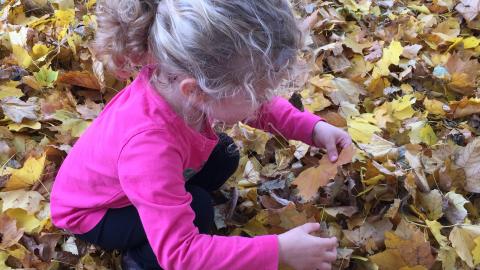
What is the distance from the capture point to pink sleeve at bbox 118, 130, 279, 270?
870mm

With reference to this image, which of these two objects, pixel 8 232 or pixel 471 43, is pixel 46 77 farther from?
pixel 471 43

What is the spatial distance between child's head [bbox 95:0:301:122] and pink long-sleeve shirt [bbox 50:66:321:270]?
0.22 ft

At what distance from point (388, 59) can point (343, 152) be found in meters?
0.68

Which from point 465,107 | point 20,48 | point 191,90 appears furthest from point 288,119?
point 20,48

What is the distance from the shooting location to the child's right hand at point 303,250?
0.94 m

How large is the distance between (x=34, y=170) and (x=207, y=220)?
45 centimetres

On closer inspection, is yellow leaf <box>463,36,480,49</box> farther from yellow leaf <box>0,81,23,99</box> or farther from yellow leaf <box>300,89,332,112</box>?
yellow leaf <box>0,81,23,99</box>

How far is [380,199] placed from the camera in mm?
1266

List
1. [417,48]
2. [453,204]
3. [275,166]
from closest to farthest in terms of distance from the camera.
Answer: [453,204] < [275,166] < [417,48]

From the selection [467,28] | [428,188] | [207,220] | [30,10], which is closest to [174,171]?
[207,220]

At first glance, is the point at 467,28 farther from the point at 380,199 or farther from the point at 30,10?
the point at 30,10

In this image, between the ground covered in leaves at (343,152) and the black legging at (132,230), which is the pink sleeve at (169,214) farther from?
the ground covered in leaves at (343,152)

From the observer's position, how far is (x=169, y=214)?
2.86 feet

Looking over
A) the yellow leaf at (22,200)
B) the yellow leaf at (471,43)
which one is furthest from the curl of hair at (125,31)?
the yellow leaf at (471,43)
